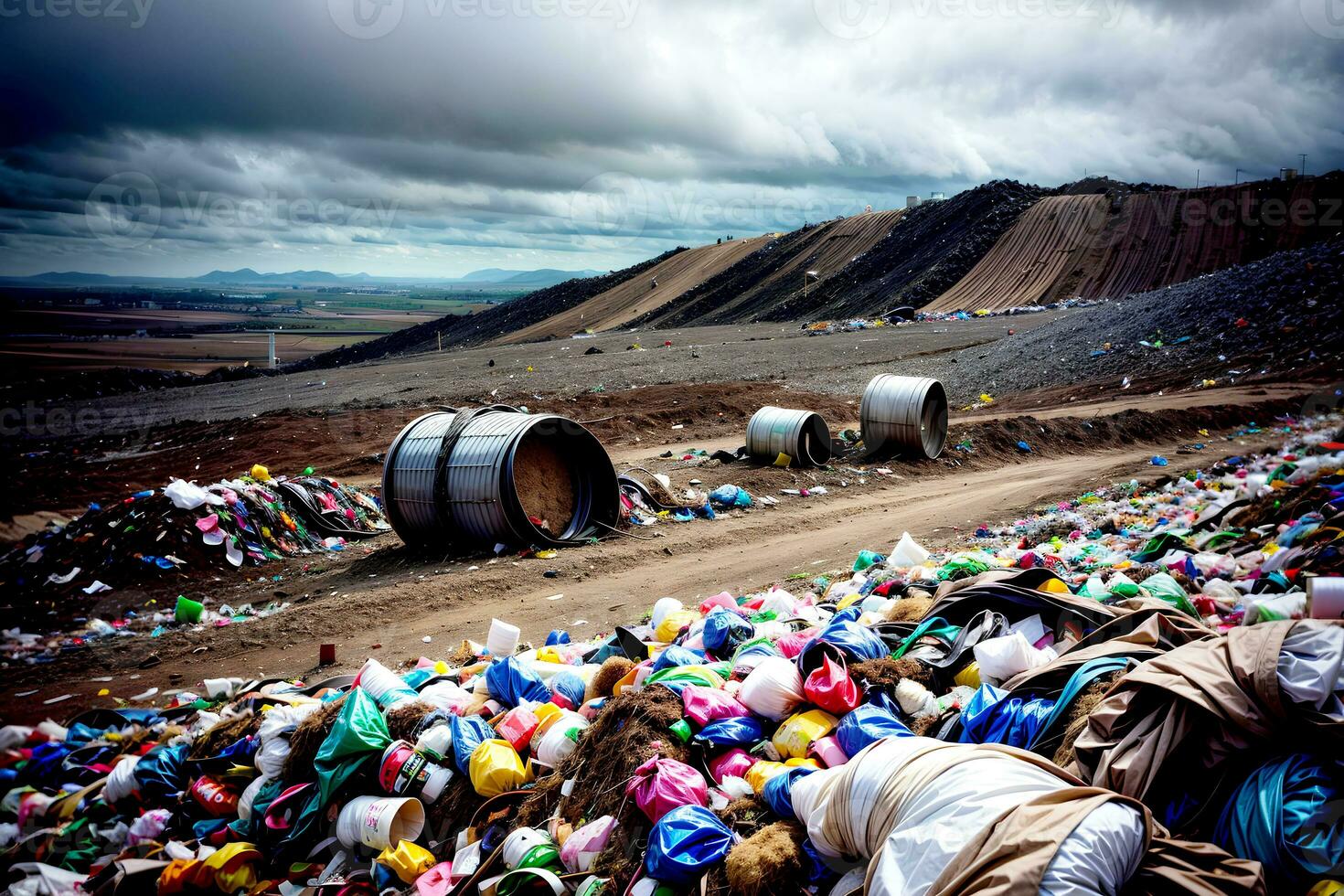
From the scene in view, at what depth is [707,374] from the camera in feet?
75.8

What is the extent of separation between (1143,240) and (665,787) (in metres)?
38.8

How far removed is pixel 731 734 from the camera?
3.85 meters

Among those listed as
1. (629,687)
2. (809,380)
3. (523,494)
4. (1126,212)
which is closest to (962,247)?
(1126,212)

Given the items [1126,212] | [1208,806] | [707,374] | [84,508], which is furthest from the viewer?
[1126,212]

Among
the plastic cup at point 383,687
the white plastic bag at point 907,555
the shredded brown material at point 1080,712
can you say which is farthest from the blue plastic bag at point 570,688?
the white plastic bag at point 907,555

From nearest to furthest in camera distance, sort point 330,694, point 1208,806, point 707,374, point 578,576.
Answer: point 1208,806 → point 330,694 → point 578,576 → point 707,374

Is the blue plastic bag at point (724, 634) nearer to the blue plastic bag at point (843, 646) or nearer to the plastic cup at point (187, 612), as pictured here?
the blue plastic bag at point (843, 646)

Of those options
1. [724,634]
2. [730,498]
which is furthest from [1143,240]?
[724,634]

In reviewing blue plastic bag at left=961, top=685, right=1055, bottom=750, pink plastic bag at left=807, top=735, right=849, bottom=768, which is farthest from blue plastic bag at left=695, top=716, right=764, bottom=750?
blue plastic bag at left=961, top=685, right=1055, bottom=750

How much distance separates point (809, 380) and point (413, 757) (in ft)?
60.5

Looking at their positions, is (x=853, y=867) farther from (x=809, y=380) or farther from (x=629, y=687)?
(x=809, y=380)

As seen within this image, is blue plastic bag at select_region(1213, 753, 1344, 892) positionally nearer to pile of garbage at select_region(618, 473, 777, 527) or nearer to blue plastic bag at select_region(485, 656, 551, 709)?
blue plastic bag at select_region(485, 656, 551, 709)

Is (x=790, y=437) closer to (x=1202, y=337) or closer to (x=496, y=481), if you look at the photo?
(x=496, y=481)

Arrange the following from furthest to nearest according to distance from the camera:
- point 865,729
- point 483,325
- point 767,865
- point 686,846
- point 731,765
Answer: point 483,325 → point 731,765 → point 865,729 → point 686,846 → point 767,865
